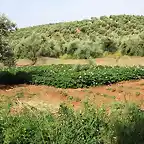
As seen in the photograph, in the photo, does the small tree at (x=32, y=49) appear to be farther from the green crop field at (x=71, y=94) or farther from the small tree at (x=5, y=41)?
the small tree at (x=5, y=41)

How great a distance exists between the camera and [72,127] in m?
6.98

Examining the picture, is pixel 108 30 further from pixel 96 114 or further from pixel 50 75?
pixel 96 114

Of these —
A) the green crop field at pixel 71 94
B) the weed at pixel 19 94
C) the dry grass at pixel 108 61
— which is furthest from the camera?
the dry grass at pixel 108 61

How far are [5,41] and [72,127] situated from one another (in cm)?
1364

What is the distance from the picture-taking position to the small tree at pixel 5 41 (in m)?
19.8

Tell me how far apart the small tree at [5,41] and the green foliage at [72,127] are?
486 inches

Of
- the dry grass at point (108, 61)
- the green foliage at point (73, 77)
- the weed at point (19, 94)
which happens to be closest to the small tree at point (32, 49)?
the dry grass at point (108, 61)

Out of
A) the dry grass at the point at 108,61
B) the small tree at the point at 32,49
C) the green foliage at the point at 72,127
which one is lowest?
the dry grass at the point at 108,61

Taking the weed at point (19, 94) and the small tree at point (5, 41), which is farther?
the small tree at point (5, 41)

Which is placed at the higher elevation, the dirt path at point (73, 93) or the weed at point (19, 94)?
the weed at point (19, 94)

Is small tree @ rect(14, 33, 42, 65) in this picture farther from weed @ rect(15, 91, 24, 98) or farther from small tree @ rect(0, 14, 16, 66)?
weed @ rect(15, 91, 24, 98)

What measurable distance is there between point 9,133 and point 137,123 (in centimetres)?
233

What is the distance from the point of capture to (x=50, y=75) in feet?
67.1

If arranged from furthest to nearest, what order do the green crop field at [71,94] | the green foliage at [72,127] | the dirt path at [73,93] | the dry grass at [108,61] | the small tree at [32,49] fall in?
1. the small tree at [32,49]
2. the dry grass at [108,61]
3. the dirt path at [73,93]
4. the green crop field at [71,94]
5. the green foliage at [72,127]
